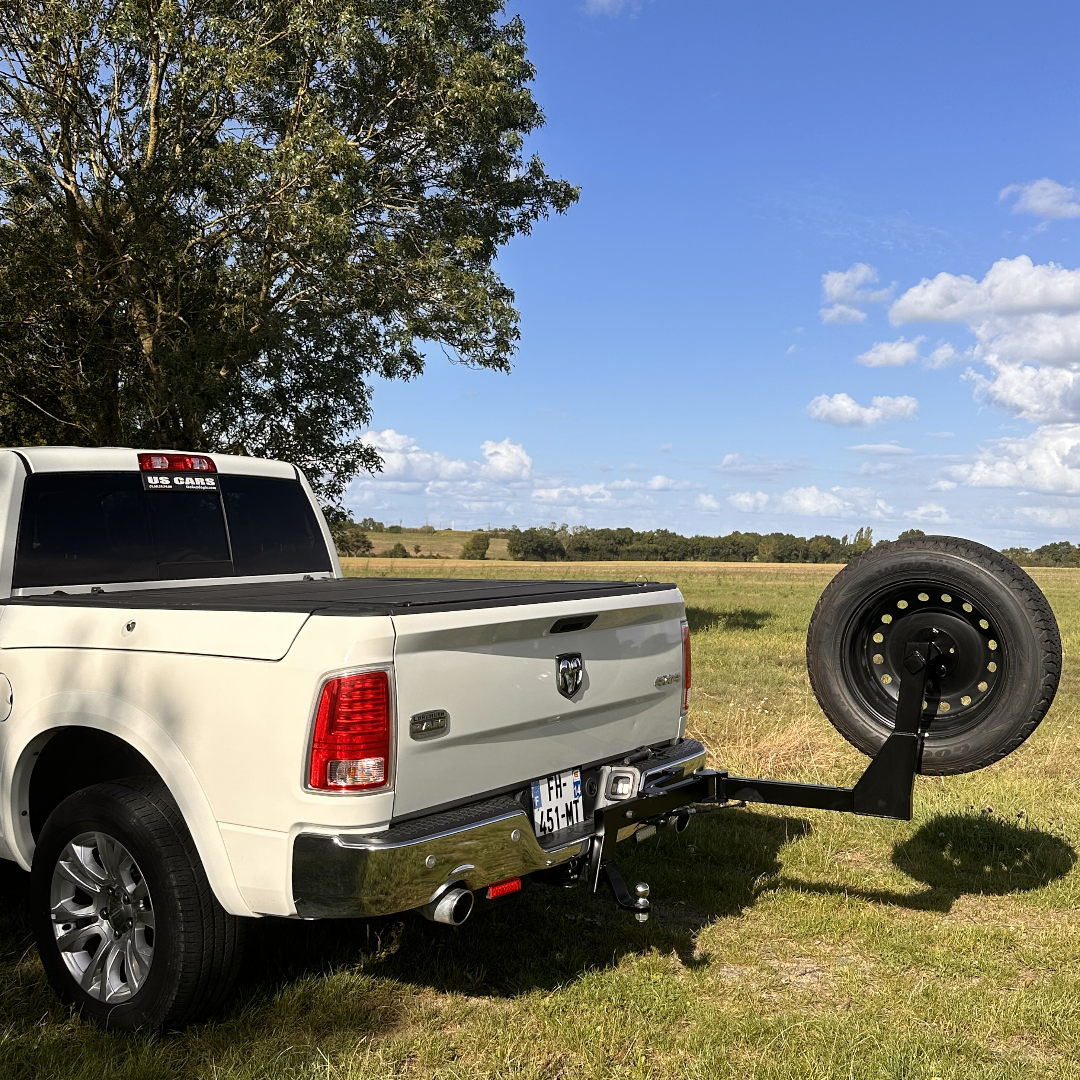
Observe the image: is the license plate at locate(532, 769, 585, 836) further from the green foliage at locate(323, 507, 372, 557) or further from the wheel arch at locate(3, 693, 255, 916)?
the green foliage at locate(323, 507, 372, 557)

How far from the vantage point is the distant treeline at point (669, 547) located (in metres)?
90.5

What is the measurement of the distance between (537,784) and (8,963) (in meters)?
2.35

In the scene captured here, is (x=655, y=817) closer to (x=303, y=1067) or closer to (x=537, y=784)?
(x=537, y=784)

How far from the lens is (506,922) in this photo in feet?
15.5

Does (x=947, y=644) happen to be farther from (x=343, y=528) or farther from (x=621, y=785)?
(x=343, y=528)

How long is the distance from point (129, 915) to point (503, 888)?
4.31 feet

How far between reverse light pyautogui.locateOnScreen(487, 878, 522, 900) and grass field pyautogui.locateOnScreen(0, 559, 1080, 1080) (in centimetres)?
53

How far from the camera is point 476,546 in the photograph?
289ft

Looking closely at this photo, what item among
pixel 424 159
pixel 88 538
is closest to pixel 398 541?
pixel 424 159

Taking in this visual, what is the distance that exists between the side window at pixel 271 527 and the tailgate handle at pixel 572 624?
2109mm

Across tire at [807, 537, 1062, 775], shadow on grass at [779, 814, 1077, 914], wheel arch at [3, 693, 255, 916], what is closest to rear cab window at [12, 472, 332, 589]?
wheel arch at [3, 693, 255, 916]

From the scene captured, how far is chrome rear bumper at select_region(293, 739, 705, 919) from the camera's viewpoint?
120 inches

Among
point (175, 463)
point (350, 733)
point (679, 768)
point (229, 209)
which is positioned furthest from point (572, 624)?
point (229, 209)

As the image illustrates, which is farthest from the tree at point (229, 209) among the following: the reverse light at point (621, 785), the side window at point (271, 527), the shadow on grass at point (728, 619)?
the reverse light at point (621, 785)
